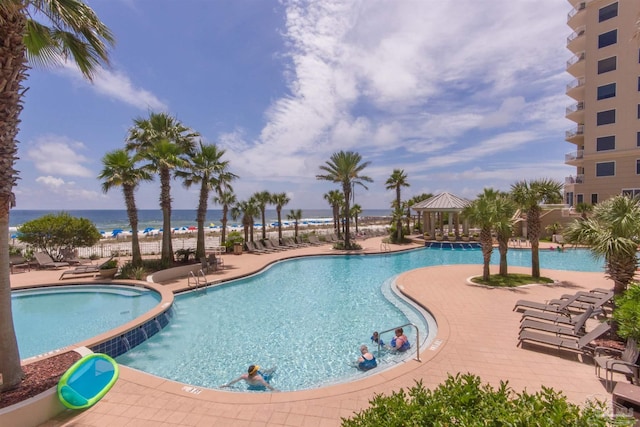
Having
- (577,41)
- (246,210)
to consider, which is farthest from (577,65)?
(246,210)

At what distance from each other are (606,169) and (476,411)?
1440 inches

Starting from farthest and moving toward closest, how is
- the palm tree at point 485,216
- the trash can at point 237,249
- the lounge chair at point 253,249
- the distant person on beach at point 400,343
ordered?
the lounge chair at point 253,249, the trash can at point 237,249, the palm tree at point 485,216, the distant person on beach at point 400,343

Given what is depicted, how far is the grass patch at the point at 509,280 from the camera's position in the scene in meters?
12.9

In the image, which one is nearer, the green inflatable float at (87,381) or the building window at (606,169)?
the green inflatable float at (87,381)

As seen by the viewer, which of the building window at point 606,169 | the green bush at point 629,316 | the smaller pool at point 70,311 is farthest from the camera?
the building window at point 606,169

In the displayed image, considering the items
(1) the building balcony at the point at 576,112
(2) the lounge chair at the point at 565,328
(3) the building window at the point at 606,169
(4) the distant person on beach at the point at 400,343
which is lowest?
(4) the distant person on beach at the point at 400,343

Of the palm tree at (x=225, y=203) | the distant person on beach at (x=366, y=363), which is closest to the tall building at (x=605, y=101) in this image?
the distant person on beach at (x=366, y=363)

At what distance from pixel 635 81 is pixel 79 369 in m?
40.8

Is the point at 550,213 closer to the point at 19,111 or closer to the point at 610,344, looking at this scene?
the point at 610,344

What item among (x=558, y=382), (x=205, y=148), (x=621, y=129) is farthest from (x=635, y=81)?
(x=205, y=148)

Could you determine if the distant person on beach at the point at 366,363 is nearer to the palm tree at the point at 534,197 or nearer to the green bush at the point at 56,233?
the palm tree at the point at 534,197

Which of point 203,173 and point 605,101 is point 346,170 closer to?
point 203,173

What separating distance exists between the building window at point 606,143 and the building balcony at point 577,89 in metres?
6.11

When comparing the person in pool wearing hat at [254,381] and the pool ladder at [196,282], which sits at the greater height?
the pool ladder at [196,282]
